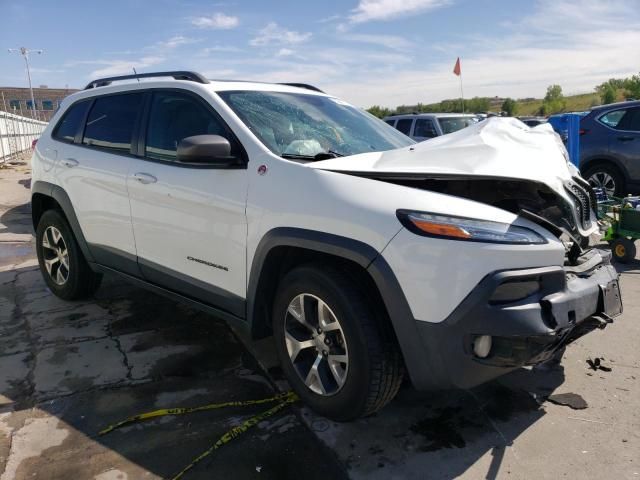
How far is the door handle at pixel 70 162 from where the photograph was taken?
14.4 feet

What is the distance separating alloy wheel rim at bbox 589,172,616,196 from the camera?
8953mm

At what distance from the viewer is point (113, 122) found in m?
4.18

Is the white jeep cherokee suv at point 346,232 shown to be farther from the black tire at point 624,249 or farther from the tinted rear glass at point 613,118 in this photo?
the tinted rear glass at point 613,118

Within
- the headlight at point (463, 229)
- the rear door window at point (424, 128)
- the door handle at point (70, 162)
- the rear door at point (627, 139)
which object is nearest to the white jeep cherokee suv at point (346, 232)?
the headlight at point (463, 229)

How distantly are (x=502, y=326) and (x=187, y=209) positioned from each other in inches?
78.8

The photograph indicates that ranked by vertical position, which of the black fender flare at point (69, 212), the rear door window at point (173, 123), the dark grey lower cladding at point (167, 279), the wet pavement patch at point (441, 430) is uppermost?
the rear door window at point (173, 123)

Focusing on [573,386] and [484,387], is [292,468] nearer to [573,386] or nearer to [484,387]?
[484,387]

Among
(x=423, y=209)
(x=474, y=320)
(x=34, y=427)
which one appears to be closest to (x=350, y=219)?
(x=423, y=209)

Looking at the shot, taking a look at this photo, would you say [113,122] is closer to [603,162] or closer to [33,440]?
[33,440]

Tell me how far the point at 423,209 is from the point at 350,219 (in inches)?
13.6

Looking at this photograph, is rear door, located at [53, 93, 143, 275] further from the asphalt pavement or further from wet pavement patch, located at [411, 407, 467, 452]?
wet pavement patch, located at [411, 407, 467, 452]

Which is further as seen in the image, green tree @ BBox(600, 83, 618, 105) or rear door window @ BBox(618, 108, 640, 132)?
green tree @ BBox(600, 83, 618, 105)

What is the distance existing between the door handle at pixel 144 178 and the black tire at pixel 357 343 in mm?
1396

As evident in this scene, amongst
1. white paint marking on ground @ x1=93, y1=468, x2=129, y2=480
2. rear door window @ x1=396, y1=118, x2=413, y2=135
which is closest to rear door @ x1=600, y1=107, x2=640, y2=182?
rear door window @ x1=396, y1=118, x2=413, y2=135
